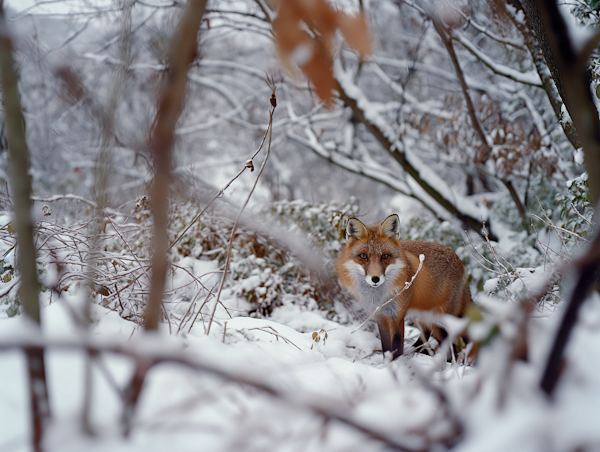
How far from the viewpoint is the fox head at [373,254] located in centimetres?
305

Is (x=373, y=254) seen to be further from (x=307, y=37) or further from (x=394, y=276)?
(x=307, y=37)

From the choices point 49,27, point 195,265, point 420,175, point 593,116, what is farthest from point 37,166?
point 593,116

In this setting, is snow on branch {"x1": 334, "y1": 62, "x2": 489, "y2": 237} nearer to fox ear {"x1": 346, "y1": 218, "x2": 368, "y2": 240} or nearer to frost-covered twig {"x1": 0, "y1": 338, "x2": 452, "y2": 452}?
fox ear {"x1": 346, "y1": 218, "x2": 368, "y2": 240}

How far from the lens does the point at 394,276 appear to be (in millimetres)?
3150

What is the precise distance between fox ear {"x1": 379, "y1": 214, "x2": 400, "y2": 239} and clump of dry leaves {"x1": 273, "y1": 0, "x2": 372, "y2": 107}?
239cm

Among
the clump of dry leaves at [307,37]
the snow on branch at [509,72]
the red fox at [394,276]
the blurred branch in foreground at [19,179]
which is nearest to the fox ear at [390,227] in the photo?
the red fox at [394,276]

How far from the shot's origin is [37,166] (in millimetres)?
10930

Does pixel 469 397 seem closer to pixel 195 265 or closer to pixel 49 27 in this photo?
pixel 195 265

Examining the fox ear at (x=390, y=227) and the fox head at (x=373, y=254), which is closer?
the fox head at (x=373, y=254)

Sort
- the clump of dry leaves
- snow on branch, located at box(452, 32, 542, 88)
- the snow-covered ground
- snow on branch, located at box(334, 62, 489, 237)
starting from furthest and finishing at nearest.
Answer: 1. snow on branch, located at box(334, 62, 489, 237)
2. snow on branch, located at box(452, 32, 542, 88)
3. the clump of dry leaves
4. the snow-covered ground

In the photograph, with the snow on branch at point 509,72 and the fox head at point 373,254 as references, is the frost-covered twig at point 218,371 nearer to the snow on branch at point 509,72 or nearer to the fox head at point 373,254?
the fox head at point 373,254

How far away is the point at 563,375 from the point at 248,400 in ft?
2.73

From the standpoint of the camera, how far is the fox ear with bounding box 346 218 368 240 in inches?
127

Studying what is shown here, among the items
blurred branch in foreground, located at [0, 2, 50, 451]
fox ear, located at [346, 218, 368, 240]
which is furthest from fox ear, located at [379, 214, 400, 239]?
blurred branch in foreground, located at [0, 2, 50, 451]
